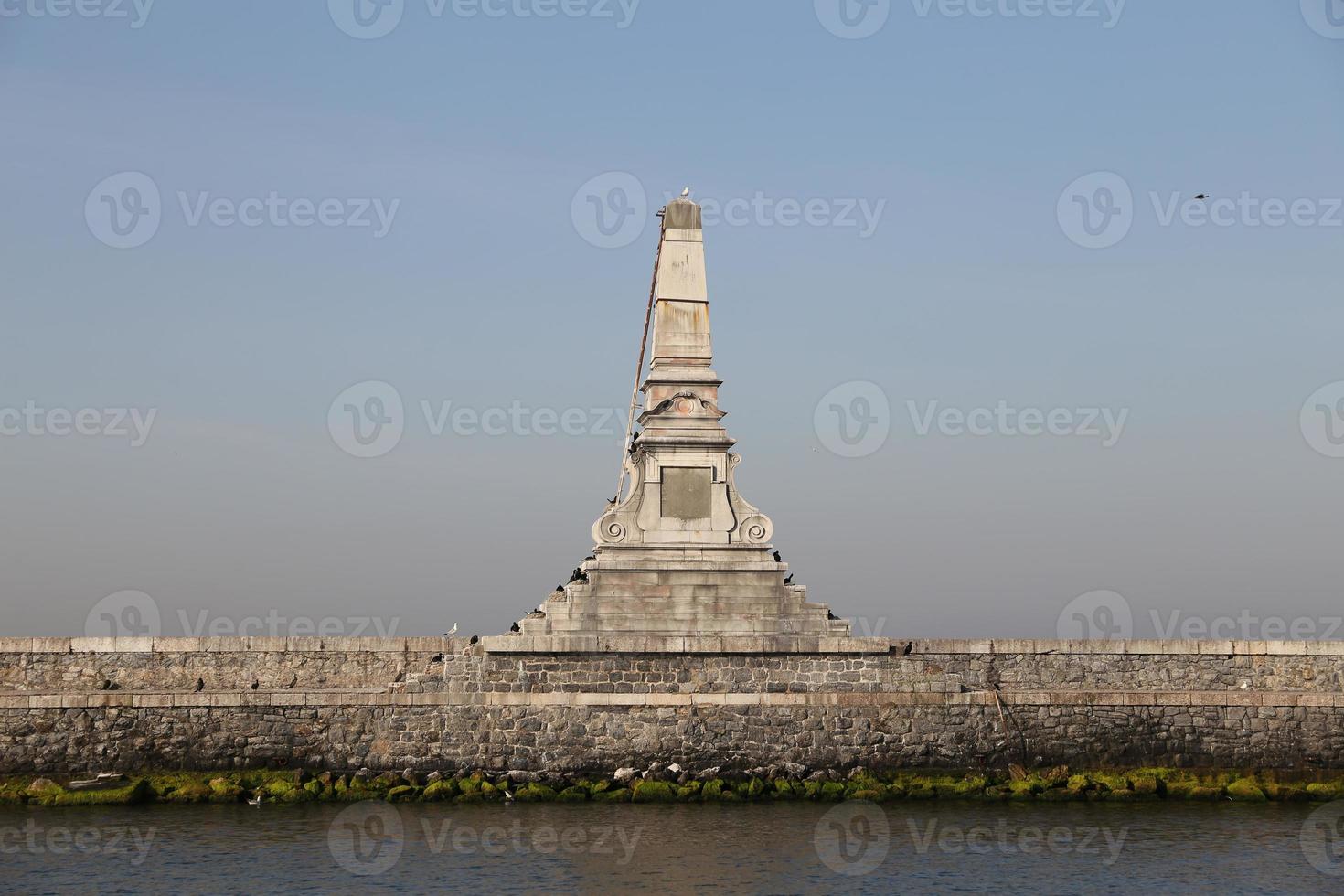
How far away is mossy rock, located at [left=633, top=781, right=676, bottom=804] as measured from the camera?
85.5 feet

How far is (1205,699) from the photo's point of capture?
27406 mm

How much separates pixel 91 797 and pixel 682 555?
32.2 feet

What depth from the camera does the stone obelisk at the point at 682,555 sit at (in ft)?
89.2

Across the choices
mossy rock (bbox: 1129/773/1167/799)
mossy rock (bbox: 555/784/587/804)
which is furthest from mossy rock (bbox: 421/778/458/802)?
mossy rock (bbox: 1129/773/1167/799)

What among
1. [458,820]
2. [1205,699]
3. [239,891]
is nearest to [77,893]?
[239,891]

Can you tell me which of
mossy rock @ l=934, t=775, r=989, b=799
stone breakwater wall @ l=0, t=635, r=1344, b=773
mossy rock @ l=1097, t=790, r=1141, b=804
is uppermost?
stone breakwater wall @ l=0, t=635, r=1344, b=773

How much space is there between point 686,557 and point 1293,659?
34.5 feet

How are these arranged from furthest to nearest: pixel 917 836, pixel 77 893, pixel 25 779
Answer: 1. pixel 25 779
2. pixel 917 836
3. pixel 77 893

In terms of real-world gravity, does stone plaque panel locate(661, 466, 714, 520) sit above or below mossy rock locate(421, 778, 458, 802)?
above

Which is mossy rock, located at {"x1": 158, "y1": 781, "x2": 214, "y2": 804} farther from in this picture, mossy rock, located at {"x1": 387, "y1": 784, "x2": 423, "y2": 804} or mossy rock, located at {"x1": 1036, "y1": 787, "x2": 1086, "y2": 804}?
mossy rock, located at {"x1": 1036, "y1": 787, "x2": 1086, "y2": 804}

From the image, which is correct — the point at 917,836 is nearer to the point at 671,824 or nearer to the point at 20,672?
the point at 671,824

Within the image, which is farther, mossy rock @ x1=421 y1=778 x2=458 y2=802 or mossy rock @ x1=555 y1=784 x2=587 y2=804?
mossy rock @ x1=555 y1=784 x2=587 y2=804

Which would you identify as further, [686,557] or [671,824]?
[686,557]

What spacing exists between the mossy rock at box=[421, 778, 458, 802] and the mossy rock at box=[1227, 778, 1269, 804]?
40.0ft
